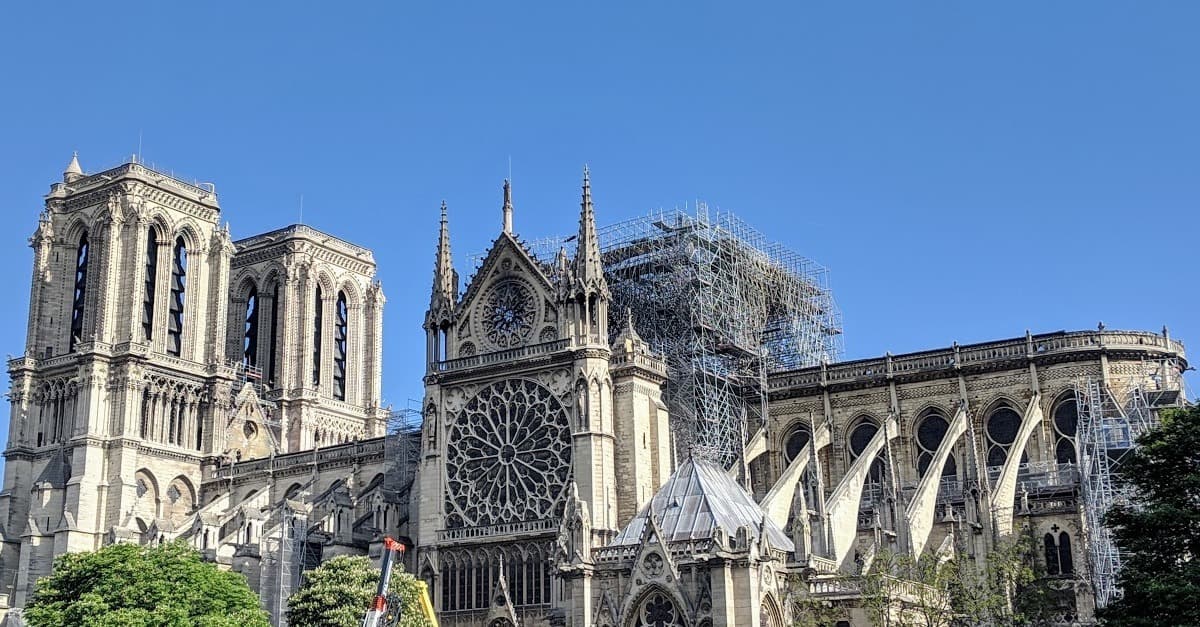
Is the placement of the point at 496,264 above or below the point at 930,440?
above

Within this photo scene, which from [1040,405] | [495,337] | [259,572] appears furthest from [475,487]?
[1040,405]

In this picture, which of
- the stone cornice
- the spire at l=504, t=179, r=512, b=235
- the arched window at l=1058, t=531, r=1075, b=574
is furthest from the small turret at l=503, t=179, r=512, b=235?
the arched window at l=1058, t=531, r=1075, b=574

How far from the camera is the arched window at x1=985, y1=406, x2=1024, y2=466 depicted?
52500mm

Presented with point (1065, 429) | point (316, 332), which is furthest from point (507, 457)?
point (316, 332)

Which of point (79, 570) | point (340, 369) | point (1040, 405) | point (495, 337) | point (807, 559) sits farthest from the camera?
point (340, 369)

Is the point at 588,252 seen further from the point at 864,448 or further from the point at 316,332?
the point at 316,332

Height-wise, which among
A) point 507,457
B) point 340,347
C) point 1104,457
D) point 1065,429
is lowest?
point 1104,457

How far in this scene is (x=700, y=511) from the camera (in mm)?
38969

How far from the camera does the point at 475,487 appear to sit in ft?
175

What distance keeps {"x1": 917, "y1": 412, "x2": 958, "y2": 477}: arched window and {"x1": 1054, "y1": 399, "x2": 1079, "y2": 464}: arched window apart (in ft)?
12.8

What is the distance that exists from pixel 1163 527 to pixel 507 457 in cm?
2722

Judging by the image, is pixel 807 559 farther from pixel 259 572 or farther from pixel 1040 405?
pixel 259 572

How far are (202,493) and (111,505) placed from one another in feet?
18.6

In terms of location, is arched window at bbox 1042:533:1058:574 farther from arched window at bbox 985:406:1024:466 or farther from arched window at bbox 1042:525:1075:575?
arched window at bbox 985:406:1024:466
